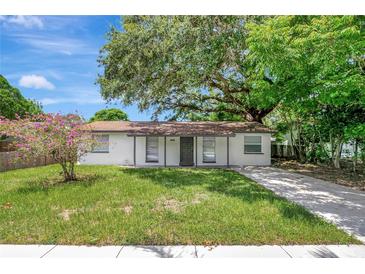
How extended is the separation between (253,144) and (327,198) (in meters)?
9.21

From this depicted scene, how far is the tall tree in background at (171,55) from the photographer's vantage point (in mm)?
11148

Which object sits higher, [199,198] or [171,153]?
[171,153]

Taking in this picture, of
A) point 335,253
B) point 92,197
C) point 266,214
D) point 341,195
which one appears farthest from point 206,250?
point 341,195

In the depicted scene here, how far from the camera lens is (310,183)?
10.5 meters

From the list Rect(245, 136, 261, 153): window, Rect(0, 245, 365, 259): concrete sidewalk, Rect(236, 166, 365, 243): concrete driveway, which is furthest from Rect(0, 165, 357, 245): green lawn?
Rect(245, 136, 261, 153): window

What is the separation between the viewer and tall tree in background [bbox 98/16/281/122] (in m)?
11.1

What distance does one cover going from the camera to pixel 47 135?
9.57m

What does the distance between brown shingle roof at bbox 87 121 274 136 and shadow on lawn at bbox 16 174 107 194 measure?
4881mm

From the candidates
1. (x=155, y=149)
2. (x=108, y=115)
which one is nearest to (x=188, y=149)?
(x=155, y=149)

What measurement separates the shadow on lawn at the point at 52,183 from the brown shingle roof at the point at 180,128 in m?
4.88

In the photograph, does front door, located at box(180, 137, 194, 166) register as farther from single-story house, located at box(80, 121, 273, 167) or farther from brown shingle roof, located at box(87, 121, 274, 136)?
brown shingle roof, located at box(87, 121, 274, 136)

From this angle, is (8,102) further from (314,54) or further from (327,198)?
(327,198)

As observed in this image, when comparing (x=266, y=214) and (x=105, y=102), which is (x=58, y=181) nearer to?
(x=105, y=102)
